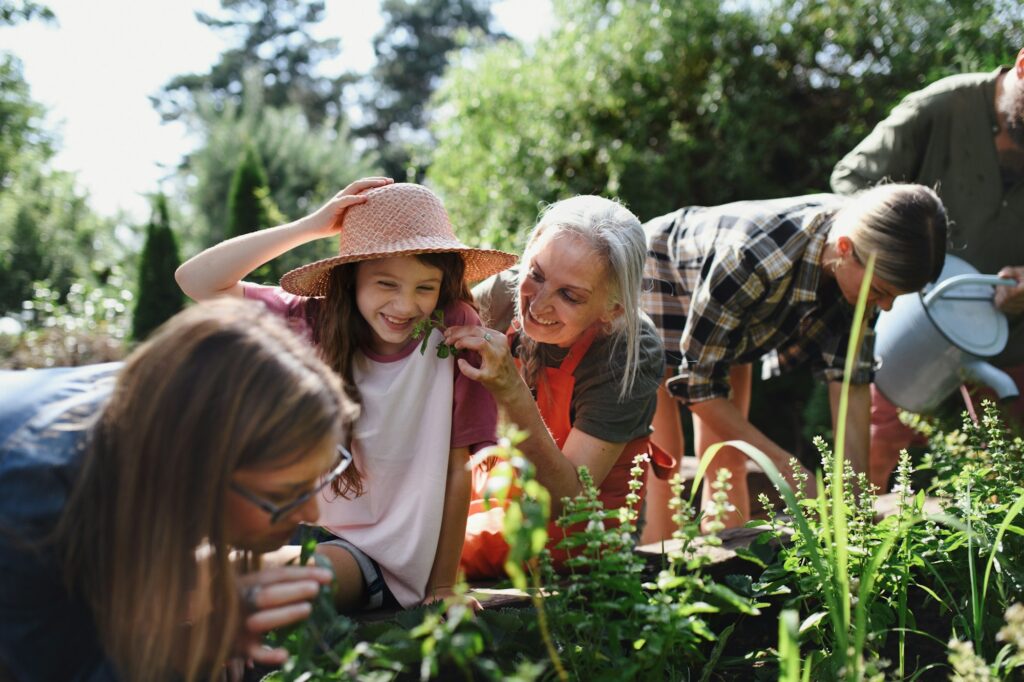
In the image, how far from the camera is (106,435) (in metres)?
1.25

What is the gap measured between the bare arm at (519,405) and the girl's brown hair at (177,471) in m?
0.75

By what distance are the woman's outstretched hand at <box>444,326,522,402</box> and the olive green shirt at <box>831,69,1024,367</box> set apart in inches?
78.2

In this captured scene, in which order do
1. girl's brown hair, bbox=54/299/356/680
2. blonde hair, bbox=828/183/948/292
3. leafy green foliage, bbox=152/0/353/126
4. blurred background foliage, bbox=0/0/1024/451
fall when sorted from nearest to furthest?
girl's brown hair, bbox=54/299/356/680, blonde hair, bbox=828/183/948/292, blurred background foliage, bbox=0/0/1024/451, leafy green foliage, bbox=152/0/353/126

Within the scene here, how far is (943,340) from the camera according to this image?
3.22m

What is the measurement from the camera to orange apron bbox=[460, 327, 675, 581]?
2.38 metres

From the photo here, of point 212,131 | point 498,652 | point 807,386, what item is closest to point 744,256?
point 498,652

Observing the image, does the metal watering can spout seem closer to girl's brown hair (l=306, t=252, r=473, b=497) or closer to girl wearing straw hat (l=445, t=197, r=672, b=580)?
girl wearing straw hat (l=445, t=197, r=672, b=580)

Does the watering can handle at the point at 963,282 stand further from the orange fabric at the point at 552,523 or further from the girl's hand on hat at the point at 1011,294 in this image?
the orange fabric at the point at 552,523

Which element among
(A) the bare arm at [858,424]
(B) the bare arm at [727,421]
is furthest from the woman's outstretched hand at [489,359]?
(A) the bare arm at [858,424]

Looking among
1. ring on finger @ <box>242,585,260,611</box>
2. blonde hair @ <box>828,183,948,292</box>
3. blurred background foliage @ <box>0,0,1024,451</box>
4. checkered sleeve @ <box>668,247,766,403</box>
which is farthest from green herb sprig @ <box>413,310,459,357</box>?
blurred background foliage @ <box>0,0,1024,451</box>

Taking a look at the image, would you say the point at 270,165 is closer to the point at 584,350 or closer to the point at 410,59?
the point at 584,350

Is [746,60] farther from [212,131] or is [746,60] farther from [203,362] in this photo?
[212,131]

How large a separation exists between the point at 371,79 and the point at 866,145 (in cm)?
2936

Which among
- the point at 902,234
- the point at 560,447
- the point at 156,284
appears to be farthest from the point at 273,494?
the point at 156,284
